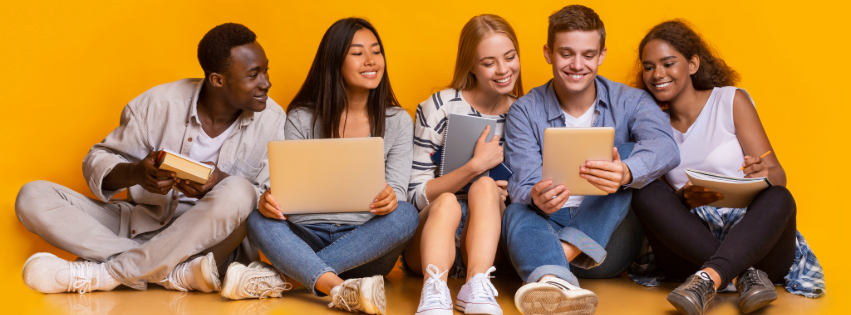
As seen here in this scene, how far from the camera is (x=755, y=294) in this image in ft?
6.70

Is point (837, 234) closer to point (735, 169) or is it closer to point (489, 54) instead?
point (735, 169)

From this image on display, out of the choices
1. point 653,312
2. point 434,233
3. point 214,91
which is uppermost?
point 214,91

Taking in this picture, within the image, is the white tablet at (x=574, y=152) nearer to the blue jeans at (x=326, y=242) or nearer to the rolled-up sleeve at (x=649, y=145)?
the rolled-up sleeve at (x=649, y=145)

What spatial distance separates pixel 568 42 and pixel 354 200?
3.60 feet

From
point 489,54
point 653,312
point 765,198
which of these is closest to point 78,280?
point 489,54

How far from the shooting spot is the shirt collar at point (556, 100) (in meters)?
2.70

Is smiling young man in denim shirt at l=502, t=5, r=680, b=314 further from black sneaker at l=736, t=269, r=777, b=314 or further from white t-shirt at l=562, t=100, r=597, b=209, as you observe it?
black sneaker at l=736, t=269, r=777, b=314

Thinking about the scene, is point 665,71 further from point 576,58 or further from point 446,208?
point 446,208

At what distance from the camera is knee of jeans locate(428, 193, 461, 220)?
7.56ft

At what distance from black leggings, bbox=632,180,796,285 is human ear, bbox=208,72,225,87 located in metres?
1.70

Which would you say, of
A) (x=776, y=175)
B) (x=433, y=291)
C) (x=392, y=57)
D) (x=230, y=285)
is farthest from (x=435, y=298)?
(x=392, y=57)

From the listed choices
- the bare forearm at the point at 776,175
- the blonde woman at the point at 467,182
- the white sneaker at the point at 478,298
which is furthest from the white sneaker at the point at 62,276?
the bare forearm at the point at 776,175

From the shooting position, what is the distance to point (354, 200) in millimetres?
2256

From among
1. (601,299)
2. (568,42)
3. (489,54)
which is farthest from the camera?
(489,54)
